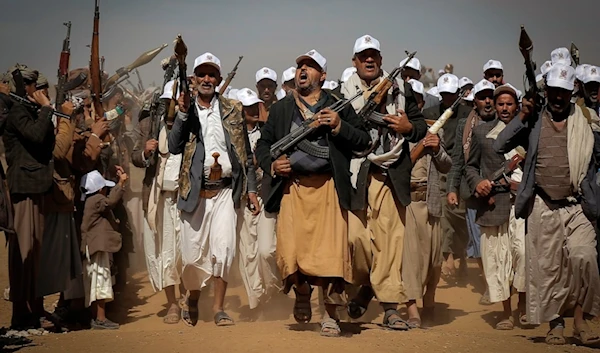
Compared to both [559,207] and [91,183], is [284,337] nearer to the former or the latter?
[559,207]

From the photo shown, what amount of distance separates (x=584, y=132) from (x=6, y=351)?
216 inches

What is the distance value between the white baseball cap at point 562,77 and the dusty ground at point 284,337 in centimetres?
236

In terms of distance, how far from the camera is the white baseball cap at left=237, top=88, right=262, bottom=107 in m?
12.4

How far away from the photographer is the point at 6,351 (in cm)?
877

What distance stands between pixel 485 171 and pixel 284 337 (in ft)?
11.7

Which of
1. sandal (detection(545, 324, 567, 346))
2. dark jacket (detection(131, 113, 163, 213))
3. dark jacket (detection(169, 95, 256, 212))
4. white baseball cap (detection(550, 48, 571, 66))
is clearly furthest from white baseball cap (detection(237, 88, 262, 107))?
white baseball cap (detection(550, 48, 571, 66))

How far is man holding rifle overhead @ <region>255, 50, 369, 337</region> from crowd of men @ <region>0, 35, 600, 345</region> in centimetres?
1

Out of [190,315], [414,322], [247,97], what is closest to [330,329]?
[414,322]

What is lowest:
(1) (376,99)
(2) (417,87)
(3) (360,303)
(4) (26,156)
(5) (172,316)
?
(5) (172,316)

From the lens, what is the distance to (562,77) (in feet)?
30.2

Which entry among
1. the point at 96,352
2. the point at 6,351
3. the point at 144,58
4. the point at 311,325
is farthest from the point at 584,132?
the point at 144,58

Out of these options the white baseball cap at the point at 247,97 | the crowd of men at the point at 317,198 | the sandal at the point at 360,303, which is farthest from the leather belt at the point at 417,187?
the white baseball cap at the point at 247,97

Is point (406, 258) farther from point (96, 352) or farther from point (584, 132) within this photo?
point (96, 352)

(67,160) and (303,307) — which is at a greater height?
(67,160)
